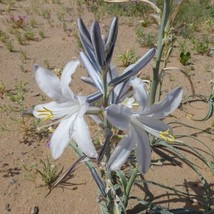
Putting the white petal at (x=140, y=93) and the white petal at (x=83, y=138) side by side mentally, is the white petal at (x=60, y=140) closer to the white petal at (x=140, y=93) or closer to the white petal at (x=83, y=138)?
the white petal at (x=83, y=138)

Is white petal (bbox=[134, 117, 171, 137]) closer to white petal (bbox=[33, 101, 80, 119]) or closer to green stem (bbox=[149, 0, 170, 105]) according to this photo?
white petal (bbox=[33, 101, 80, 119])

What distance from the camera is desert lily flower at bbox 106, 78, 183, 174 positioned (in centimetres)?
101

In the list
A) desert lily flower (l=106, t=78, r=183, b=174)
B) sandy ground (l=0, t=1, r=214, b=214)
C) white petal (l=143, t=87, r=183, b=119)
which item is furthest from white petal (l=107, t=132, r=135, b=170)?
sandy ground (l=0, t=1, r=214, b=214)

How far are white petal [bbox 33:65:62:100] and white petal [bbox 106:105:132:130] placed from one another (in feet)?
0.92

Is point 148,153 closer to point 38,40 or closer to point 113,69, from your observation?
point 113,69

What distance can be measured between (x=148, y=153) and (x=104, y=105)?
236 millimetres

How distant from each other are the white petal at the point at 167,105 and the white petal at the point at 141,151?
0.07m

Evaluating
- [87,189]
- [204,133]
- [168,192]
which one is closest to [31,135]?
[87,189]

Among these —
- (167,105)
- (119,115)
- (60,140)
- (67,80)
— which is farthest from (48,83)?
(167,105)

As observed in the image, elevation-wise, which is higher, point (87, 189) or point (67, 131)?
point (67, 131)

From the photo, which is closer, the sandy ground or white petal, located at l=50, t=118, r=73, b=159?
white petal, located at l=50, t=118, r=73, b=159

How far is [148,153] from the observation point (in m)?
1.08

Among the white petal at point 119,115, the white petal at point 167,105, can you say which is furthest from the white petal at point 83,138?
the white petal at point 167,105

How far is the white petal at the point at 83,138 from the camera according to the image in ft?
3.26
